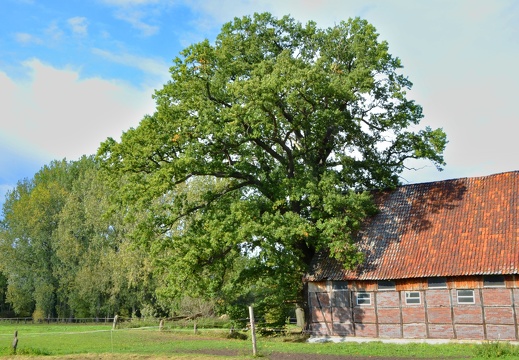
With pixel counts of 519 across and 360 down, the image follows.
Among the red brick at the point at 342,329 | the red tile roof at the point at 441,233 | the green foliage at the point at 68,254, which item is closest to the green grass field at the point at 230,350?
the red brick at the point at 342,329

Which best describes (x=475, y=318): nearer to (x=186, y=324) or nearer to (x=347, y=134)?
(x=347, y=134)

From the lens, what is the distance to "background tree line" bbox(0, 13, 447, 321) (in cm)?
2747

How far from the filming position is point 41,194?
58.9 m

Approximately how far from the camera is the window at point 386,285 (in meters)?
27.0

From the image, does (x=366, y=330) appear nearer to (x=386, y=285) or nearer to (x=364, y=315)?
(x=364, y=315)

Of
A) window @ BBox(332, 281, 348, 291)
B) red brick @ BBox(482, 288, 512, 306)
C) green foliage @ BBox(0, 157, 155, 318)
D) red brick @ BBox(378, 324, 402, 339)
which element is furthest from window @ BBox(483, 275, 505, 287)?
green foliage @ BBox(0, 157, 155, 318)

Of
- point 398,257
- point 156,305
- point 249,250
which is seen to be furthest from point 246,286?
point 156,305

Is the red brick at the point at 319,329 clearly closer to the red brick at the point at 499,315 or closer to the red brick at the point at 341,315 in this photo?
the red brick at the point at 341,315

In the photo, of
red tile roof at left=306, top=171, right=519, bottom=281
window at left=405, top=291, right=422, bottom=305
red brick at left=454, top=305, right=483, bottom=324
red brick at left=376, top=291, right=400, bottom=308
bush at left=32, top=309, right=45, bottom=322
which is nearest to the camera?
red brick at left=454, top=305, right=483, bottom=324

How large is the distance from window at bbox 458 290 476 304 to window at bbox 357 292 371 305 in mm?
4403

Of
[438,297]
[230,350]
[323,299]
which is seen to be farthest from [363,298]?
[230,350]

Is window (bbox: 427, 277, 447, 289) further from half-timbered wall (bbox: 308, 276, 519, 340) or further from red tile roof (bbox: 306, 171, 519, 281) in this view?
red tile roof (bbox: 306, 171, 519, 281)

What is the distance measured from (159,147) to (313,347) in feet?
40.8

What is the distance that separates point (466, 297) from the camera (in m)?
25.2
